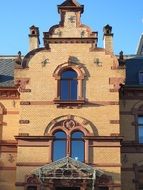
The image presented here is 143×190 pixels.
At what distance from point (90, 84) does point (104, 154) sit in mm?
4399

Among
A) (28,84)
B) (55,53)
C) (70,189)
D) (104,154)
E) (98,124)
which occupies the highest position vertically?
(55,53)

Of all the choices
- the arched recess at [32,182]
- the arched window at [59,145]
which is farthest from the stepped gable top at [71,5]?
the arched recess at [32,182]

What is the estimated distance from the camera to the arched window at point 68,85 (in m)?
28.6

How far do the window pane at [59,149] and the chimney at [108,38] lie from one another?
22.5 feet

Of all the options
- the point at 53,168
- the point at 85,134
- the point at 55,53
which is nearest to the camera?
the point at 53,168

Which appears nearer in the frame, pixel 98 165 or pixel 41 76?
pixel 98 165

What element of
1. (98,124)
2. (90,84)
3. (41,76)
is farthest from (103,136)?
(41,76)

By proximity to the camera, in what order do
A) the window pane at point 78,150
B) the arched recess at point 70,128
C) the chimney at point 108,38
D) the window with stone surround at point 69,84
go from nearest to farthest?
the window pane at point 78,150
the arched recess at point 70,128
the window with stone surround at point 69,84
the chimney at point 108,38

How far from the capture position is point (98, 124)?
91.1 feet

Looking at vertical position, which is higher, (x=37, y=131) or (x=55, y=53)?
(x=55, y=53)

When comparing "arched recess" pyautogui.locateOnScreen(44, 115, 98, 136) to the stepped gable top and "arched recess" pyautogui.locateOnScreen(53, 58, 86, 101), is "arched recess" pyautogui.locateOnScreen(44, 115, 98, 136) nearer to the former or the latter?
"arched recess" pyautogui.locateOnScreen(53, 58, 86, 101)

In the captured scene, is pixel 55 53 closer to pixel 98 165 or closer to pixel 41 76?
pixel 41 76

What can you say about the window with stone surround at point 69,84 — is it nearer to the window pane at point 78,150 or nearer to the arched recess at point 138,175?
the window pane at point 78,150

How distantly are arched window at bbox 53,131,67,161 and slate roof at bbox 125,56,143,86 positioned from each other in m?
6.05
